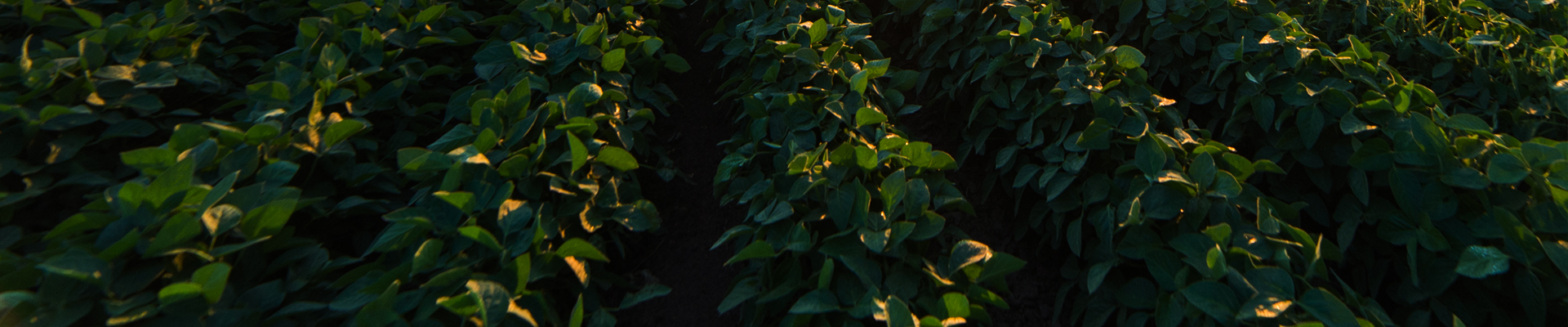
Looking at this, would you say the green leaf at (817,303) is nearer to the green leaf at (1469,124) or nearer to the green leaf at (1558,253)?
the green leaf at (1558,253)

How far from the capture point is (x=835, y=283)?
153 centimetres

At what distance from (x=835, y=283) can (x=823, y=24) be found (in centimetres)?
112

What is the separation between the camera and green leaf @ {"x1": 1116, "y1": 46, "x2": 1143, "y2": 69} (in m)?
2.15

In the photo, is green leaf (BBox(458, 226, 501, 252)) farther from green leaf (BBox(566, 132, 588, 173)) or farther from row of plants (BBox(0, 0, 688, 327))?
green leaf (BBox(566, 132, 588, 173))

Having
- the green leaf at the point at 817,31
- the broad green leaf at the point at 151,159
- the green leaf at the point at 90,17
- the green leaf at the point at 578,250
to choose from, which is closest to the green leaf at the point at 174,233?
the broad green leaf at the point at 151,159

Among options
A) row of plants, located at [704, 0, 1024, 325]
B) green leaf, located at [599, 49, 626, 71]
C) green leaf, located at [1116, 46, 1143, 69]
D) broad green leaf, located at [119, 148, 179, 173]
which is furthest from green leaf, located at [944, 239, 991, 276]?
broad green leaf, located at [119, 148, 179, 173]

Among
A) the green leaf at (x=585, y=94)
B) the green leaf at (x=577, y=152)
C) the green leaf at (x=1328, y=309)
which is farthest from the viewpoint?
the green leaf at (x=585, y=94)

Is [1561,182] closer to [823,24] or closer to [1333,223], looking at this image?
[1333,223]

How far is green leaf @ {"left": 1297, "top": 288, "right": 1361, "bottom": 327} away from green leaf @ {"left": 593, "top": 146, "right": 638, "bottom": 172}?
1.68 meters

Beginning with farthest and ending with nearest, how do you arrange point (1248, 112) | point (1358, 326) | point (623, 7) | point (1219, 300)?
point (623, 7) < point (1248, 112) < point (1219, 300) < point (1358, 326)

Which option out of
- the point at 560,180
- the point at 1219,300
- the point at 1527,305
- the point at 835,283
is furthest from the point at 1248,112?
the point at 560,180

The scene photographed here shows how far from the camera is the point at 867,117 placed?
74.4 inches

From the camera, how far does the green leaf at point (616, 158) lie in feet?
5.98

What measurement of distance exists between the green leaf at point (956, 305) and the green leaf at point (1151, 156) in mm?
694
